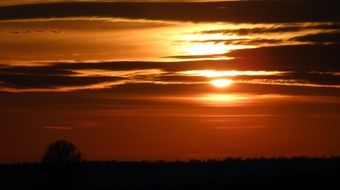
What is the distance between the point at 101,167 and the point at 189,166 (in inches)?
436

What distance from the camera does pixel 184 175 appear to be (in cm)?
13125

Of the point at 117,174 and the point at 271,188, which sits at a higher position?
the point at 117,174

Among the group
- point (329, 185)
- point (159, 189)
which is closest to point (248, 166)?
point (159, 189)

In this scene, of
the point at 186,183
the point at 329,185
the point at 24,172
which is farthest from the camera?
the point at 24,172

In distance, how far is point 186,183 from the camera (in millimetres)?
113688

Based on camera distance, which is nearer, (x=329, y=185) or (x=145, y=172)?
(x=329, y=185)

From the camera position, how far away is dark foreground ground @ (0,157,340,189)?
100m

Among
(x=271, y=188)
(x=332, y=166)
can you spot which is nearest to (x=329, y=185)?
(x=271, y=188)

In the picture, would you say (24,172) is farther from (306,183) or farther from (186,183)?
(306,183)

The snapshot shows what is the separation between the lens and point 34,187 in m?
100

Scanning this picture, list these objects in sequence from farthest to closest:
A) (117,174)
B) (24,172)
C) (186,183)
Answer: (117,174), (24,172), (186,183)

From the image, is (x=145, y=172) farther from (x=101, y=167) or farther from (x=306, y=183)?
(x=306, y=183)

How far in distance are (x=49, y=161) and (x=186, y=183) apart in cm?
1905

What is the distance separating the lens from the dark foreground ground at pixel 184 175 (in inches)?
3944
